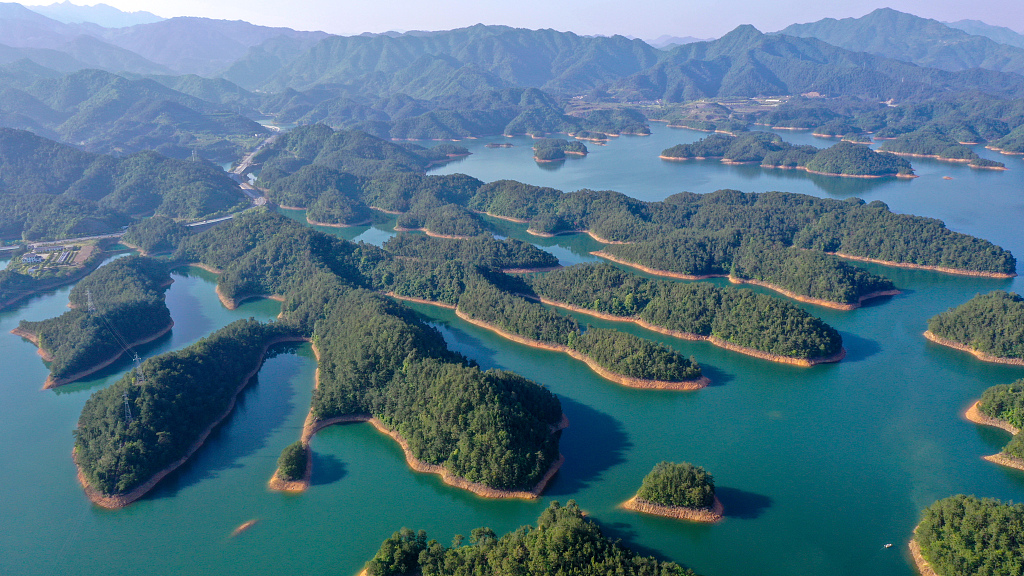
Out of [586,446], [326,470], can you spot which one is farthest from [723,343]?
[326,470]

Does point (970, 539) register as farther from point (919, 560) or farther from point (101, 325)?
point (101, 325)

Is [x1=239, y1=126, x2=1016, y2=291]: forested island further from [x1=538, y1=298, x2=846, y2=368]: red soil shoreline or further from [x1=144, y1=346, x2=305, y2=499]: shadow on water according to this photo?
[x1=144, y1=346, x2=305, y2=499]: shadow on water

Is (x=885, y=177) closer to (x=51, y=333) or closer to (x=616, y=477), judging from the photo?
(x=616, y=477)

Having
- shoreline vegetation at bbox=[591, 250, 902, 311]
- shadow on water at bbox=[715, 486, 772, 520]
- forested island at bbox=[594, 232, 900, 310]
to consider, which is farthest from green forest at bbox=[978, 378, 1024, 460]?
forested island at bbox=[594, 232, 900, 310]

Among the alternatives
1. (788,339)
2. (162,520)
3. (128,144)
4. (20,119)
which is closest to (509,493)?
(162,520)

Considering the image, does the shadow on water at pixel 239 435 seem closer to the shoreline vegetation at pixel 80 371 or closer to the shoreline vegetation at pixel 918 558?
the shoreline vegetation at pixel 80 371

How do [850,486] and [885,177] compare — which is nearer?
[850,486]
